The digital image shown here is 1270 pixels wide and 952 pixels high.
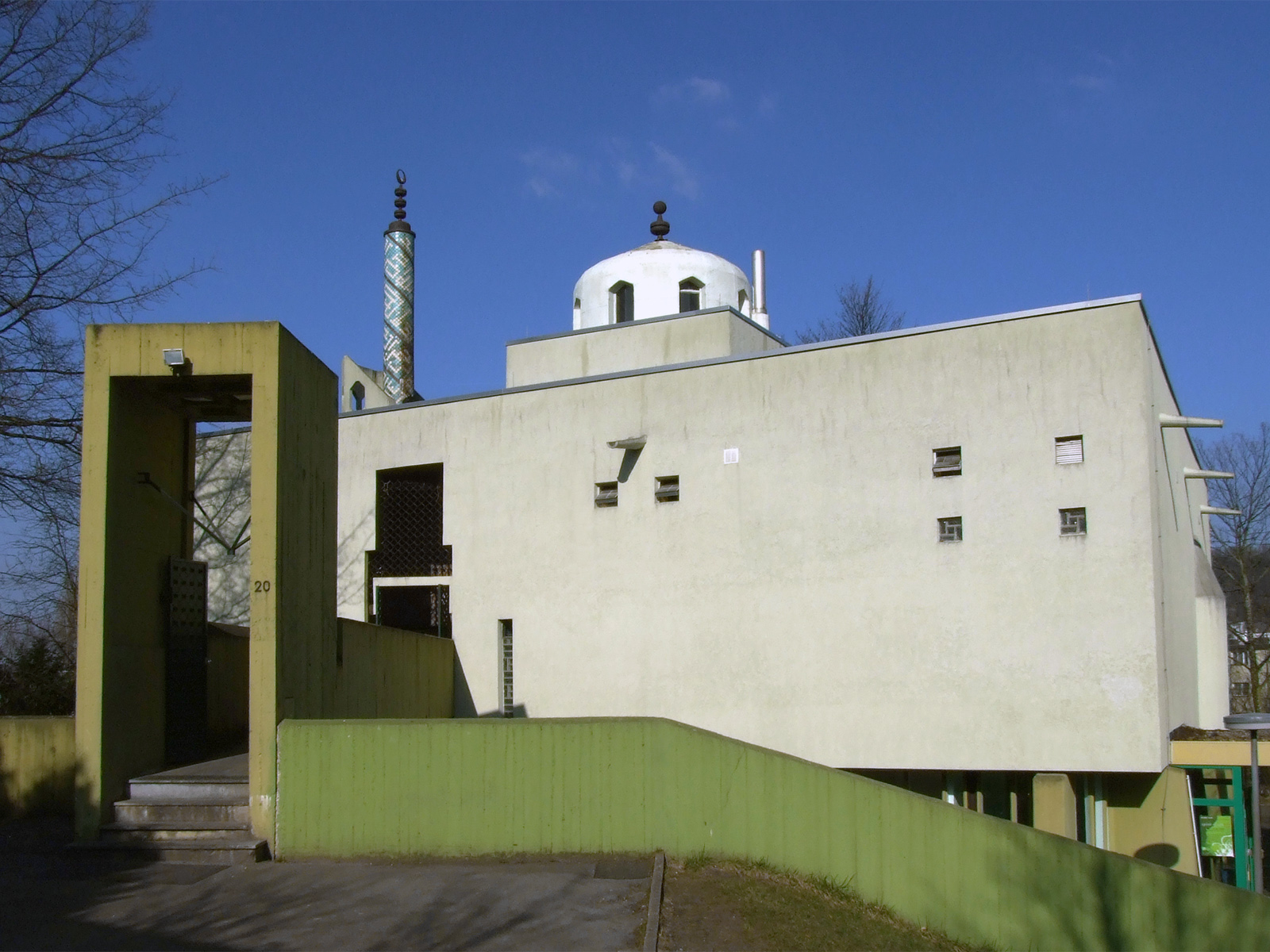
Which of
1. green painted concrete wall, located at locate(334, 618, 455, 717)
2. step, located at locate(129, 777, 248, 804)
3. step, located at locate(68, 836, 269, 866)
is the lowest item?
step, located at locate(68, 836, 269, 866)

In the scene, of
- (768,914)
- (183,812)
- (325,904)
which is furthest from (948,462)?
(183,812)

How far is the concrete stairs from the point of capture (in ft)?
35.4

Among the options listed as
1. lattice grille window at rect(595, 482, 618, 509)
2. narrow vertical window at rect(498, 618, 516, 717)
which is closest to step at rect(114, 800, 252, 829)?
narrow vertical window at rect(498, 618, 516, 717)

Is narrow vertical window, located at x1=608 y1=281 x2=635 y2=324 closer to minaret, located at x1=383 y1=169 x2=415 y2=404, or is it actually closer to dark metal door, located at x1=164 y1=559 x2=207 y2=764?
minaret, located at x1=383 y1=169 x2=415 y2=404

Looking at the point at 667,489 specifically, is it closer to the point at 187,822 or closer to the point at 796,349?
the point at 796,349

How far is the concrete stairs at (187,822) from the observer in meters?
10.8

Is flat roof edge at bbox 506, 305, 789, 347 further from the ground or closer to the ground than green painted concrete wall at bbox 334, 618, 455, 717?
further from the ground

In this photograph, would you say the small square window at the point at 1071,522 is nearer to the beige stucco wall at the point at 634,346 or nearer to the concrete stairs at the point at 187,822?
the beige stucco wall at the point at 634,346

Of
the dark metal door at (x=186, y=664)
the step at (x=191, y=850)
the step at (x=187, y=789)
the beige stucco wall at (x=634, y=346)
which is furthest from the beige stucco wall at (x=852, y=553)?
the step at (x=191, y=850)

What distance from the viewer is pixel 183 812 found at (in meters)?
11.1

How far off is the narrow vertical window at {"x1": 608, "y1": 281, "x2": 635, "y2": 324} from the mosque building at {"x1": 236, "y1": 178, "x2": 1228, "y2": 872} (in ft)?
21.6

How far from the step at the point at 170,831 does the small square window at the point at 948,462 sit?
403 inches

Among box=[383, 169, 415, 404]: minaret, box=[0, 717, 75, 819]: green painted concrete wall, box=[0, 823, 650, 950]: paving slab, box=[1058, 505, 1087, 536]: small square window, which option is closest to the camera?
box=[0, 823, 650, 950]: paving slab

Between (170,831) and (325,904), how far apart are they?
223 centimetres
